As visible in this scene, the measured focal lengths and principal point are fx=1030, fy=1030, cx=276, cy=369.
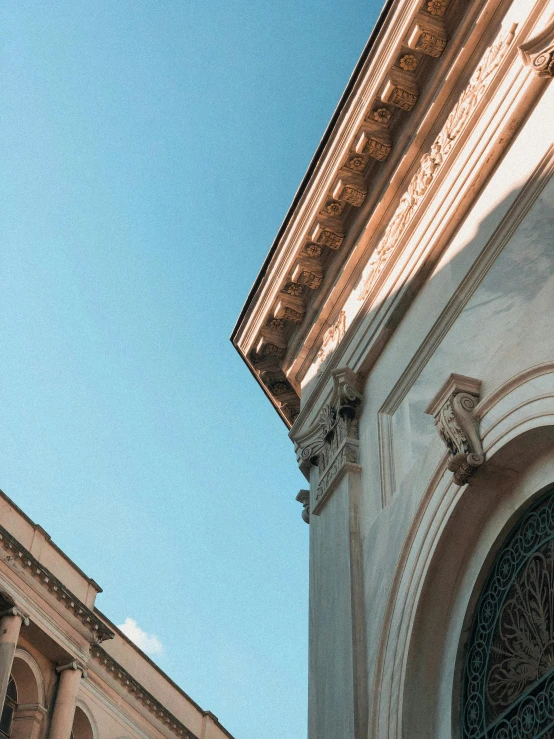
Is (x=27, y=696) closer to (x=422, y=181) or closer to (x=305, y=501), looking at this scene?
(x=305, y=501)

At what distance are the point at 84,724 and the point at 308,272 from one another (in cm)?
1648

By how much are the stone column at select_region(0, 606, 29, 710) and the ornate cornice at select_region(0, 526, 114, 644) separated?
1085 millimetres

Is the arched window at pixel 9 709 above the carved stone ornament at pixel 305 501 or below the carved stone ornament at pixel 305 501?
above

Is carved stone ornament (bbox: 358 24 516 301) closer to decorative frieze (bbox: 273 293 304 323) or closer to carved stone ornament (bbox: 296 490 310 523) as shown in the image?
decorative frieze (bbox: 273 293 304 323)

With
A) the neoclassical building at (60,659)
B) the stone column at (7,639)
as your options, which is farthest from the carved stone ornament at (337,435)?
the neoclassical building at (60,659)

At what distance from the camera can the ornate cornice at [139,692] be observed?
25000mm

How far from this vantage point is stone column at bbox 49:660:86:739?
22453 mm

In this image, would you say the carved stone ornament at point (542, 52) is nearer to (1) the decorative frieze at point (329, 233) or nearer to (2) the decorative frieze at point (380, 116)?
(2) the decorative frieze at point (380, 116)

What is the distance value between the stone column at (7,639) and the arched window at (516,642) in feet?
50.3

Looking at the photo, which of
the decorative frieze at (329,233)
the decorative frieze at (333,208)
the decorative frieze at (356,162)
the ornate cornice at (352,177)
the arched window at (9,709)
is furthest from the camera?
the arched window at (9,709)

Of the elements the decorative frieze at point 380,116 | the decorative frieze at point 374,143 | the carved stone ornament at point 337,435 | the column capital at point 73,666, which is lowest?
the carved stone ornament at point 337,435

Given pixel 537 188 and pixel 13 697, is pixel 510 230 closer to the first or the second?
pixel 537 188

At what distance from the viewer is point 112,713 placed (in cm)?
2514

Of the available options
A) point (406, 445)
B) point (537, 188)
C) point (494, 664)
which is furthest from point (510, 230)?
point (494, 664)
